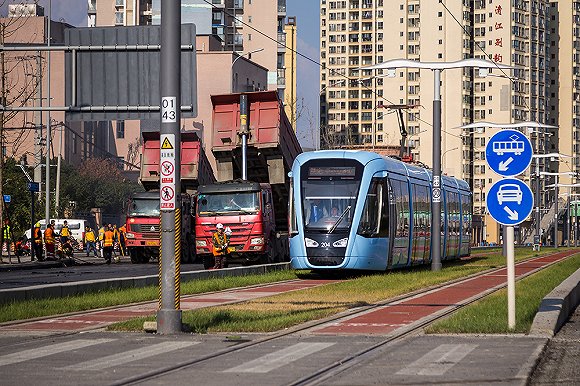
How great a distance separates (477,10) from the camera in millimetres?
166875

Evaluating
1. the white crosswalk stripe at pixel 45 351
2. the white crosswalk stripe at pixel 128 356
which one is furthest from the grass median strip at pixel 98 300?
the white crosswalk stripe at pixel 128 356

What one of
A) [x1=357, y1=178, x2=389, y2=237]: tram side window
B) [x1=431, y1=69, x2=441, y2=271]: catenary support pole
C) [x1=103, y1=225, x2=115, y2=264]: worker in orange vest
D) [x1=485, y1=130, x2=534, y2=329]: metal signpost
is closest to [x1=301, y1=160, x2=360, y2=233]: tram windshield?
[x1=357, y1=178, x2=389, y2=237]: tram side window

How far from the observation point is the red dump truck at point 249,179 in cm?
4191

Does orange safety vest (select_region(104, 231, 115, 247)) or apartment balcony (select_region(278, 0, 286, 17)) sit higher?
apartment balcony (select_region(278, 0, 286, 17))

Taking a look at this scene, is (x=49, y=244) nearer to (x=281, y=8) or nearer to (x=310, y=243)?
(x=310, y=243)

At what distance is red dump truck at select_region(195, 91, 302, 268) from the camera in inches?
1650

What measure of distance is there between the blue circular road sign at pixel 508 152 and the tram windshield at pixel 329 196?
52.7 feet

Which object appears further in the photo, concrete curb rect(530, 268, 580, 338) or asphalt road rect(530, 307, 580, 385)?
concrete curb rect(530, 268, 580, 338)

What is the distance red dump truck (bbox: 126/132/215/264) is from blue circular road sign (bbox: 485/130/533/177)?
30.2 meters

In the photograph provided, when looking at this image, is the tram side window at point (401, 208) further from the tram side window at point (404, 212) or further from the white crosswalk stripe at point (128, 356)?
the white crosswalk stripe at point (128, 356)

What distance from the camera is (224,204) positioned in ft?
142

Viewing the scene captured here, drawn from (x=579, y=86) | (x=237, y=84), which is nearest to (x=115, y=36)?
(x=237, y=84)

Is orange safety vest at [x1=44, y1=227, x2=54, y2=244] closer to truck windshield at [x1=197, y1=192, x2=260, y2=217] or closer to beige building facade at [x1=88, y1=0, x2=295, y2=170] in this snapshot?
truck windshield at [x1=197, y1=192, x2=260, y2=217]

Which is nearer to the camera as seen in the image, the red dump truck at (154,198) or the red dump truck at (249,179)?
the red dump truck at (249,179)
